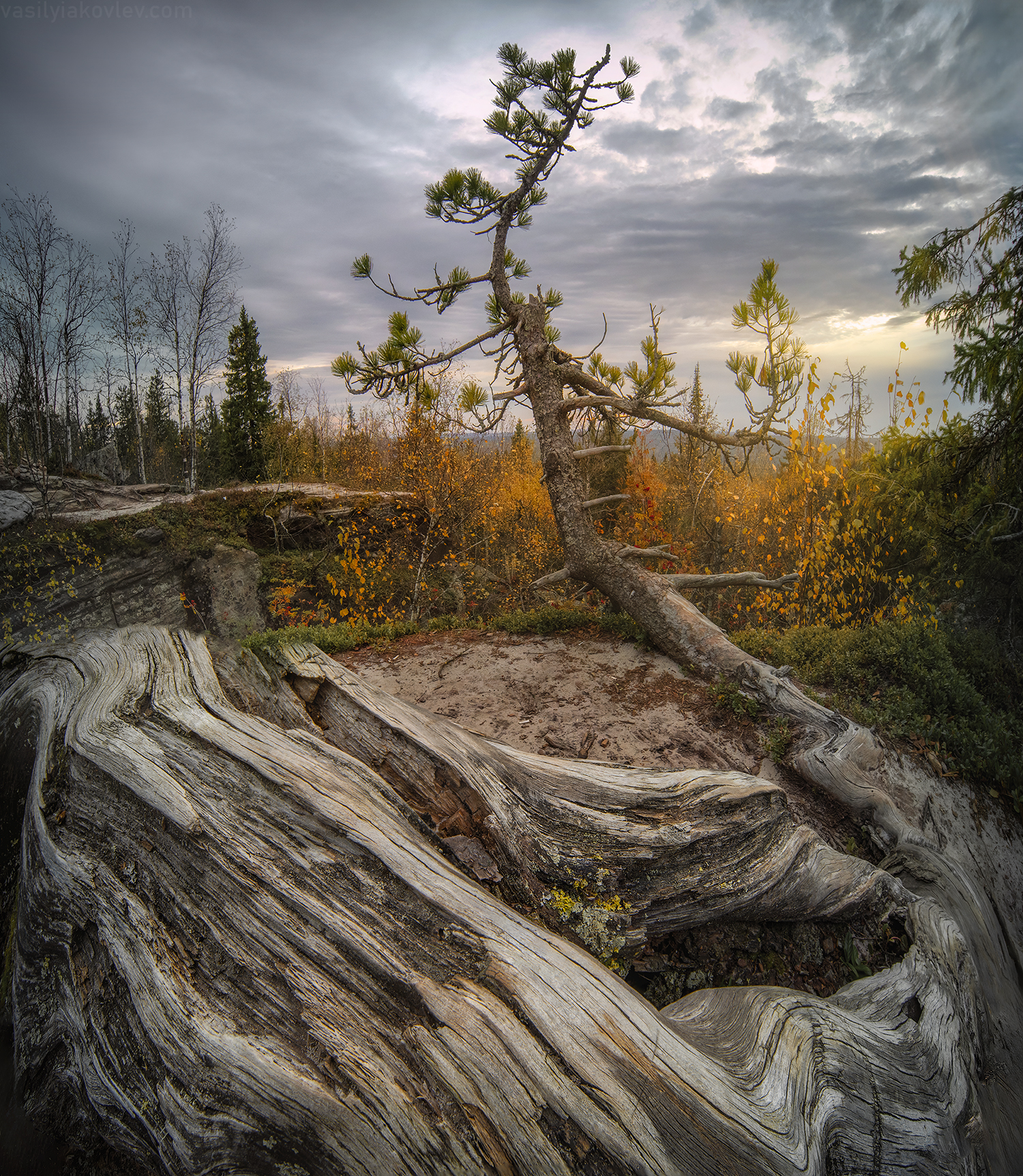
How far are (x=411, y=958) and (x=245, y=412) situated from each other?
22014 millimetres

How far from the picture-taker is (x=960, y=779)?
5.61m

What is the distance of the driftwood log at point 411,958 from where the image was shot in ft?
6.67

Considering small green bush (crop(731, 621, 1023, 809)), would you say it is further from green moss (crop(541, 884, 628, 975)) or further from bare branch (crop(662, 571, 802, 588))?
green moss (crop(541, 884, 628, 975))

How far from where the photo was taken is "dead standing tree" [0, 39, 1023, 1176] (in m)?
2.04

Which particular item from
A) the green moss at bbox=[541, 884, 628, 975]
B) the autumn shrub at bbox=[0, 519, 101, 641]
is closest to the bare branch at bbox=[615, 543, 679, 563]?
the green moss at bbox=[541, 884, 628, 975]

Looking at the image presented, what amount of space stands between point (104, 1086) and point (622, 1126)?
201 cm

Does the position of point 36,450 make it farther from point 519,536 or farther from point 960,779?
point 960,779

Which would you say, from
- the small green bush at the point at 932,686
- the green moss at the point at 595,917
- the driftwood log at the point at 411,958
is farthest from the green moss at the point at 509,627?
the green moss at the point at 595,917

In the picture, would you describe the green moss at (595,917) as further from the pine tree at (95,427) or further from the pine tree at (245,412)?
the pine tree at (95,427)

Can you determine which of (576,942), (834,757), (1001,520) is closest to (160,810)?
(576,942)

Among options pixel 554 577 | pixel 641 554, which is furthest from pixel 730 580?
pixel 554 577

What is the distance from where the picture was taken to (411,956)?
2.32 metres

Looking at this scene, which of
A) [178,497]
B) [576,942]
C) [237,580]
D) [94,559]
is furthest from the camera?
[178,497]

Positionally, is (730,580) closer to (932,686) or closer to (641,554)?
(641,554)
